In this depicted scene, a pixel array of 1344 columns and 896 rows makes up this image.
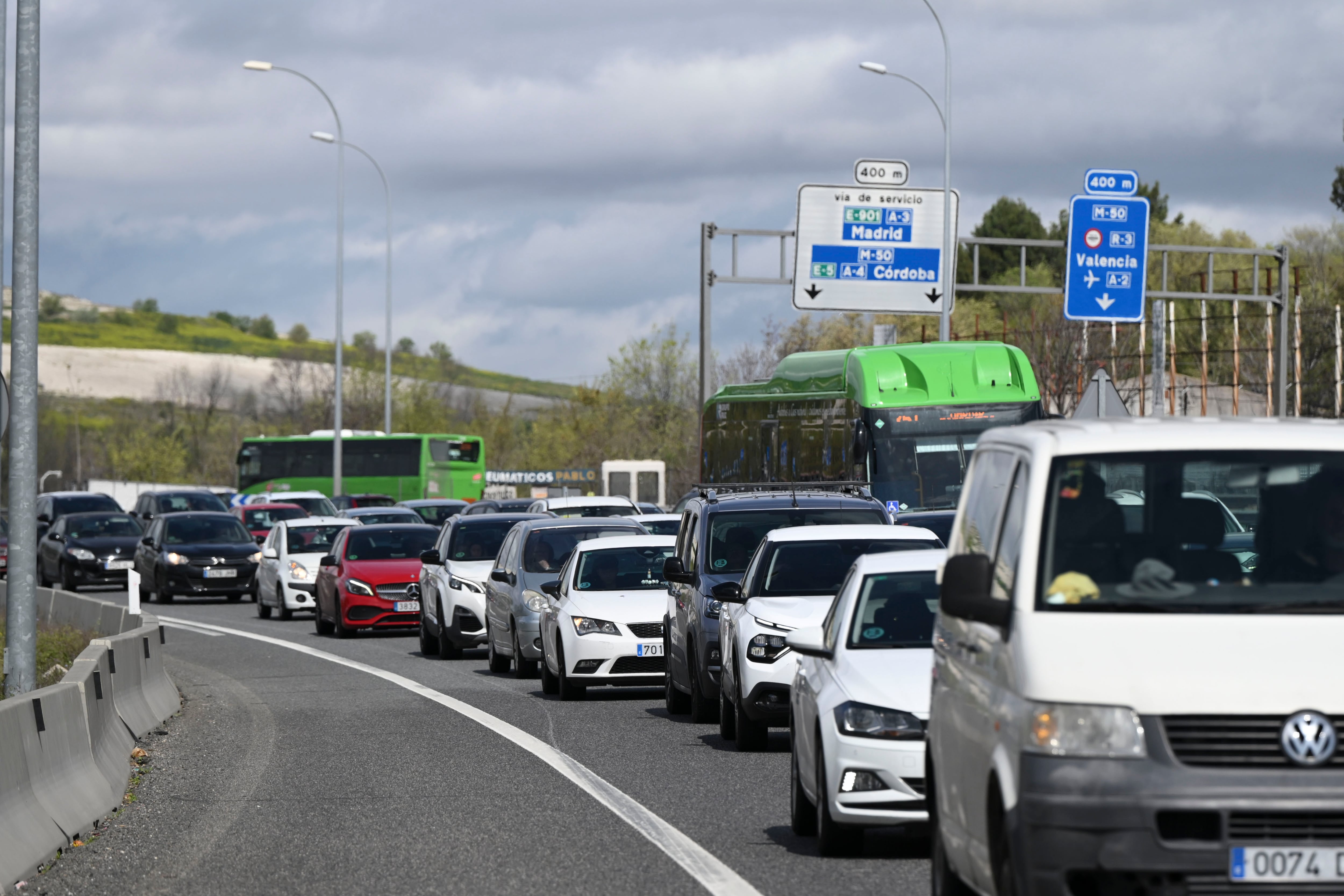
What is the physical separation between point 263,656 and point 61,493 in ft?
80.2

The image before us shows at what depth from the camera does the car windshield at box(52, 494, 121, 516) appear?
48594 millimetres

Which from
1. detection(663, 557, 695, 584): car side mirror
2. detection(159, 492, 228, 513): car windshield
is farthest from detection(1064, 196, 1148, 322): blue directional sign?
detection(159, 492, 228, 513): car windshield

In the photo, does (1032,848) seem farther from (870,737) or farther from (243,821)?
(243,821)

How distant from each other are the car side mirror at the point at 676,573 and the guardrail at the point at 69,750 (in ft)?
13.4

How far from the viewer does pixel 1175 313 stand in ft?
293

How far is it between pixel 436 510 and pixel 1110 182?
1770 centimetres

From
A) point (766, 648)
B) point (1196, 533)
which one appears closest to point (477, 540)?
point (766, 648)

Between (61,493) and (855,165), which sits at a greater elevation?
(855,165)

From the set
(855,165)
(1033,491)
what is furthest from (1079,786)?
(855,165)

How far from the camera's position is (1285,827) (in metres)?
5.77

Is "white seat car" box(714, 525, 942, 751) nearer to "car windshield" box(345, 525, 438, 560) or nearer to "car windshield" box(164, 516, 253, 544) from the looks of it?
"car windshield" box(345, 525, 438, 560)

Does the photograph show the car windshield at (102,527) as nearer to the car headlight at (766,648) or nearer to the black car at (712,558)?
the black car at (712,558)

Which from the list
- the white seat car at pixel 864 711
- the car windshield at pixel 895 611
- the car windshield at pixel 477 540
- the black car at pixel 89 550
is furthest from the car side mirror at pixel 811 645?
the black car at pixel 89 550

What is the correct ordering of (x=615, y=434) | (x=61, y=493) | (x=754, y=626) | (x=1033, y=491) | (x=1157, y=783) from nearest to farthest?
1. (x=1157, y=783)
2. (x=1033, y=491)
3. (x=754, y=626)
4. (x=61, y=493)
5. (x=615, y=434)
